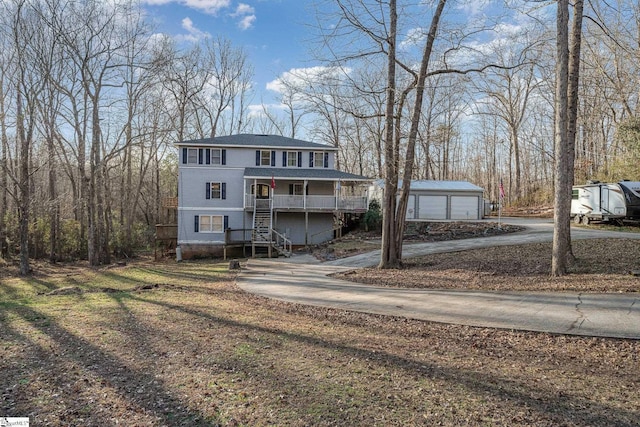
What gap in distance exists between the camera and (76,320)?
24.7 ft

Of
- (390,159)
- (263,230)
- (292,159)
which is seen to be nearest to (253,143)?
(292,159)

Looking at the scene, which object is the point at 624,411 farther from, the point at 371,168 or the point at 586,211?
the point at 371,168

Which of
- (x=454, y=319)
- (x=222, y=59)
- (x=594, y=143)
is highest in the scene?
(x=222, y=59)

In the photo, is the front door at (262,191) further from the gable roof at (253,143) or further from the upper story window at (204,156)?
the gable roof at (253,143)

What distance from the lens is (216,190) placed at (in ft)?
88.0

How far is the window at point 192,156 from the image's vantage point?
2653 centimetres

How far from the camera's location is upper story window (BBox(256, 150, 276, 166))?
89.9 feet

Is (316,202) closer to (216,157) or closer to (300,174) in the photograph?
(300,174)

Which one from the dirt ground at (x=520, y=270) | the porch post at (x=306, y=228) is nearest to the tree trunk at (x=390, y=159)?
the dirt ground at (x=520, y=270)

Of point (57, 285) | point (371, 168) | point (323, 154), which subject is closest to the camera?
point (57, 285)

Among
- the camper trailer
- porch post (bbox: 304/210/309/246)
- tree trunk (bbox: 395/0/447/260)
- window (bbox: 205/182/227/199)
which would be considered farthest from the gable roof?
the camper trailer

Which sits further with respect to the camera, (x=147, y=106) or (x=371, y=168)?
(x=371, y=168)

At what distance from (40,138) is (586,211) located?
112 ft

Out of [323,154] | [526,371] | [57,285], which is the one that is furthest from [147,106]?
[526,371]
